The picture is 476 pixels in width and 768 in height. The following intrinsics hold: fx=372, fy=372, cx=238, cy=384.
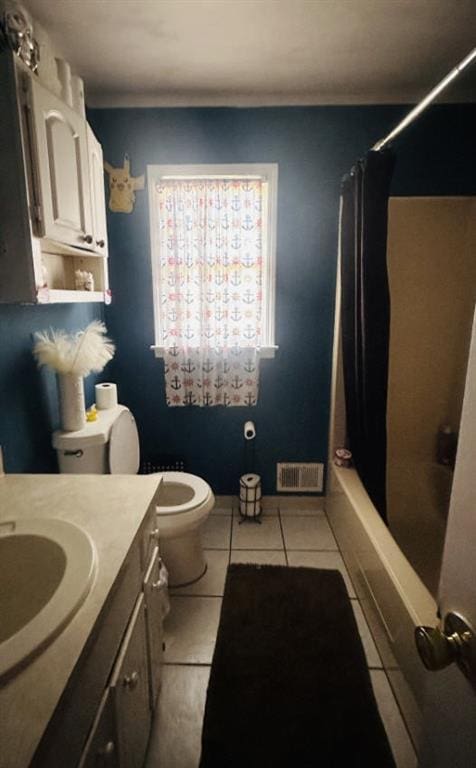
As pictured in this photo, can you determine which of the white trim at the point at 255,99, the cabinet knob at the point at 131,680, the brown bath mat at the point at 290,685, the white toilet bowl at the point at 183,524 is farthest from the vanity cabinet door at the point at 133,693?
the white trim at the point at 255,99

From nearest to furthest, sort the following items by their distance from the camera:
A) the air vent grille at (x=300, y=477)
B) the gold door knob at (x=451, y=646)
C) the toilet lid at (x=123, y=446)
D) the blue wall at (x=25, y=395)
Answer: the gold door knob at (x=451, y=646)
the blue wall at (x=25, y=395)
the toilet lid at (x=123, y=446)
the air vent grille at (x=300, y=477)

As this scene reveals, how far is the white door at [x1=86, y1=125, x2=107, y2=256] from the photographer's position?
1.57m

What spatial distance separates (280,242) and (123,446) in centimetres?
147

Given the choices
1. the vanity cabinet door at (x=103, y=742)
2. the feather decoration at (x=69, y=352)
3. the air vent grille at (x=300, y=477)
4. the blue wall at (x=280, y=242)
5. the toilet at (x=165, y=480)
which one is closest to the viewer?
the vanity cabinet door at (x=103, y=742)

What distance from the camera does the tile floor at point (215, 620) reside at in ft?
3.99

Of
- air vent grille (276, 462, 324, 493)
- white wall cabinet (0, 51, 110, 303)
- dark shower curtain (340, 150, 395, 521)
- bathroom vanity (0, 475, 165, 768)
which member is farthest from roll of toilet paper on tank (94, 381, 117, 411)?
dark shower curtain (340, 150, 395, 521)

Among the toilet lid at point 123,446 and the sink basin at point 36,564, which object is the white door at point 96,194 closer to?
the toilet lid at point 123,446

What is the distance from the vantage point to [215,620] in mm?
1662

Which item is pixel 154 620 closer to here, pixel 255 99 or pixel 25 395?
pixel 25 395

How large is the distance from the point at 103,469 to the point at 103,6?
1856mm

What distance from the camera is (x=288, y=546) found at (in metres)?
2.15

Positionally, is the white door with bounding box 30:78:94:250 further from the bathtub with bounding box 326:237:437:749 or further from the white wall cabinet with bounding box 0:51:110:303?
the bathtub with bounding box 326:237:437:749

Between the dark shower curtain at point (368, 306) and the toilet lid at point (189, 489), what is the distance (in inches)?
32.8

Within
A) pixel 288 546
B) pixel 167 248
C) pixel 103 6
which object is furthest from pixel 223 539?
pixel 103 6
